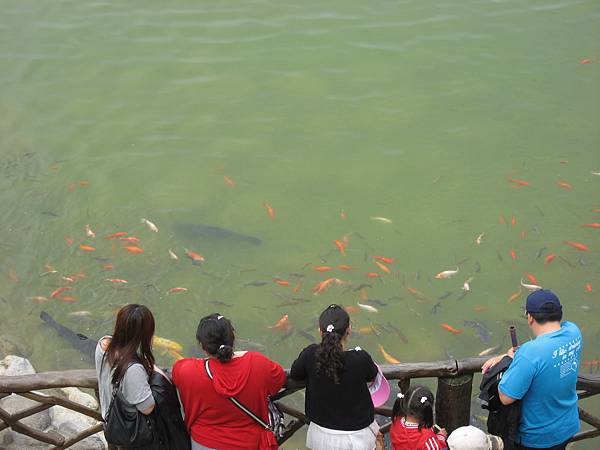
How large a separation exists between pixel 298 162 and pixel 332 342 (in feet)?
26.0

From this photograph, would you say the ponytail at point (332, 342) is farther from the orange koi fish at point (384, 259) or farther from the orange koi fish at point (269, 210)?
the orange koi fish at point (269, 210)

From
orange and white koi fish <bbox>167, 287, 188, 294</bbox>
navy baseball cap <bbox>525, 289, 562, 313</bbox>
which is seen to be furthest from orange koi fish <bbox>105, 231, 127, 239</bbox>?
navy baseball cap <bbox>525, 289, 562, 313</bbox>

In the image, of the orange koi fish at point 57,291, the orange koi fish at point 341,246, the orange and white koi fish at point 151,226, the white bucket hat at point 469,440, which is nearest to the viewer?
the white bucket hat at point 469,440

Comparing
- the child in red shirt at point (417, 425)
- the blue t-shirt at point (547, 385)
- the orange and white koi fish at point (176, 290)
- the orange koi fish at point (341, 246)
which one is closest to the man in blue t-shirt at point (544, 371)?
the blue t-shirt at point (547, 385)

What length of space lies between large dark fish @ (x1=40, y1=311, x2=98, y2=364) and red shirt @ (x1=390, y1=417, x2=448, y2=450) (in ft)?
17.5

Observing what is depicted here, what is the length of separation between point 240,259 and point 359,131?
3492 mm

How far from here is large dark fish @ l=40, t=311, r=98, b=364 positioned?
866cm

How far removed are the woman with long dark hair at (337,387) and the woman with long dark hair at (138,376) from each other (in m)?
0.68

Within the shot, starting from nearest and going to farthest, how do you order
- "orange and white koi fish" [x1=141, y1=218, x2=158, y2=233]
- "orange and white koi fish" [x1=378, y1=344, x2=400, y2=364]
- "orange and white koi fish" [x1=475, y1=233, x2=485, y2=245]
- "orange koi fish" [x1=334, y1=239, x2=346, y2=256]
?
"orange and white koi fish" [x1=378, y1=344, x2=400, y2=364]
"orange koi fish" [x1=334, y1=239, x2=346, y2=256]
"orange and white koi fish" [x1=475, y1=233, x2=485, y2=245]
"orange and white koi fish" [x1=141, y1=218, x2=158, y2=233]

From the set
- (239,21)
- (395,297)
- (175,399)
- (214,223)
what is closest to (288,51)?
(239,21)

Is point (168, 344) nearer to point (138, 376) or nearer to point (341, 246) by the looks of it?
point (341, 246)

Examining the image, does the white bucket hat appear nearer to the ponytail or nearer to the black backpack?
the black backpack

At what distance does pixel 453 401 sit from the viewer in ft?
15.1

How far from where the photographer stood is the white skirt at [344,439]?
400 cm
